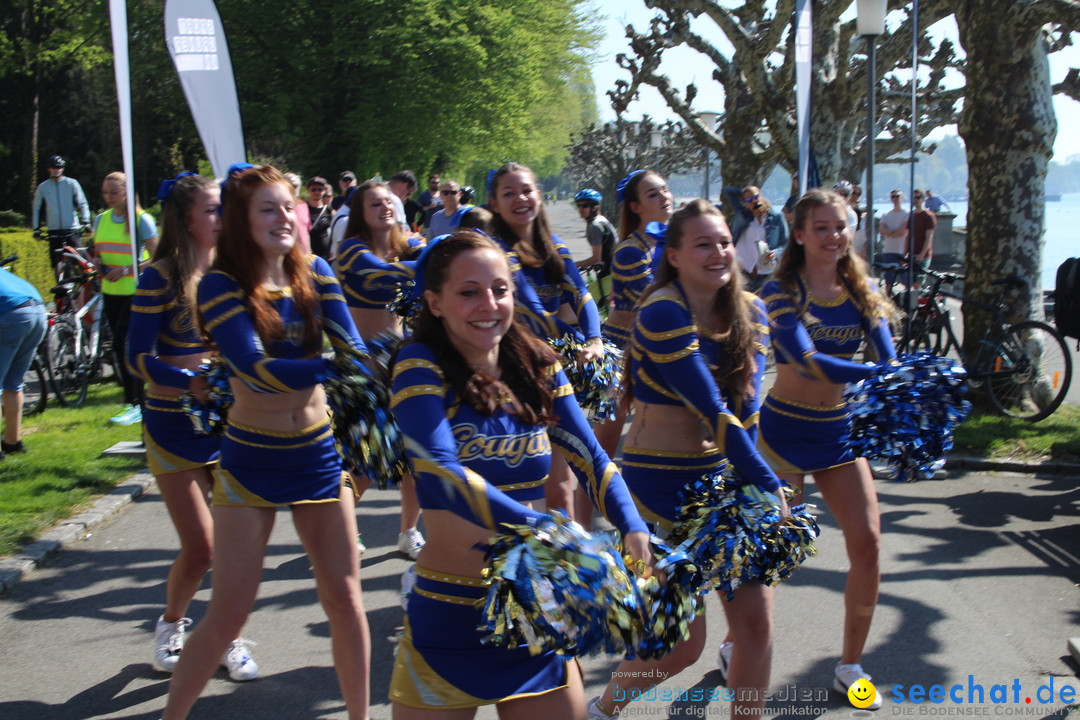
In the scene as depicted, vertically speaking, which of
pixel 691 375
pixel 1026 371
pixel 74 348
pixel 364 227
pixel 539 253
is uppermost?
pixel 364 227

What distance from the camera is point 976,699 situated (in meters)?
3.81

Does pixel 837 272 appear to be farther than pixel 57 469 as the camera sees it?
No

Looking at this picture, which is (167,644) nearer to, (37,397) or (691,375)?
(691,375)

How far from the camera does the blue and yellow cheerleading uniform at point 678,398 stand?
3.05 metres

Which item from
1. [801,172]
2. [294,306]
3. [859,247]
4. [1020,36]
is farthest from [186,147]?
[294,306]

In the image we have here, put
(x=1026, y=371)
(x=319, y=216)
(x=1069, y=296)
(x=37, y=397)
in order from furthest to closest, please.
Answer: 1. (x=319, y=216)
2. (x=37, y=397)
3. (x=1026, y=371)
4. (x=1069, y=296)

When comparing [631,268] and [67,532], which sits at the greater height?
[631,268]

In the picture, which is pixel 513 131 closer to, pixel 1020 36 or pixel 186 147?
pixel 186 147

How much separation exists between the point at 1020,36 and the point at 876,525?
19.9 ft

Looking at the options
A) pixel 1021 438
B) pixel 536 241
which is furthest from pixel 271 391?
pixel 1021 438

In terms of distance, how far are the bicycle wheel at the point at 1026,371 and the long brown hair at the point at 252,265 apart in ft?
20.8

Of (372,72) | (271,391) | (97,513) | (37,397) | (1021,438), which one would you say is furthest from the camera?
(372,72)

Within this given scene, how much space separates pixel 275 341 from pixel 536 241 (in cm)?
217

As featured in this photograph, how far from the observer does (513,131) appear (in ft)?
88.3
